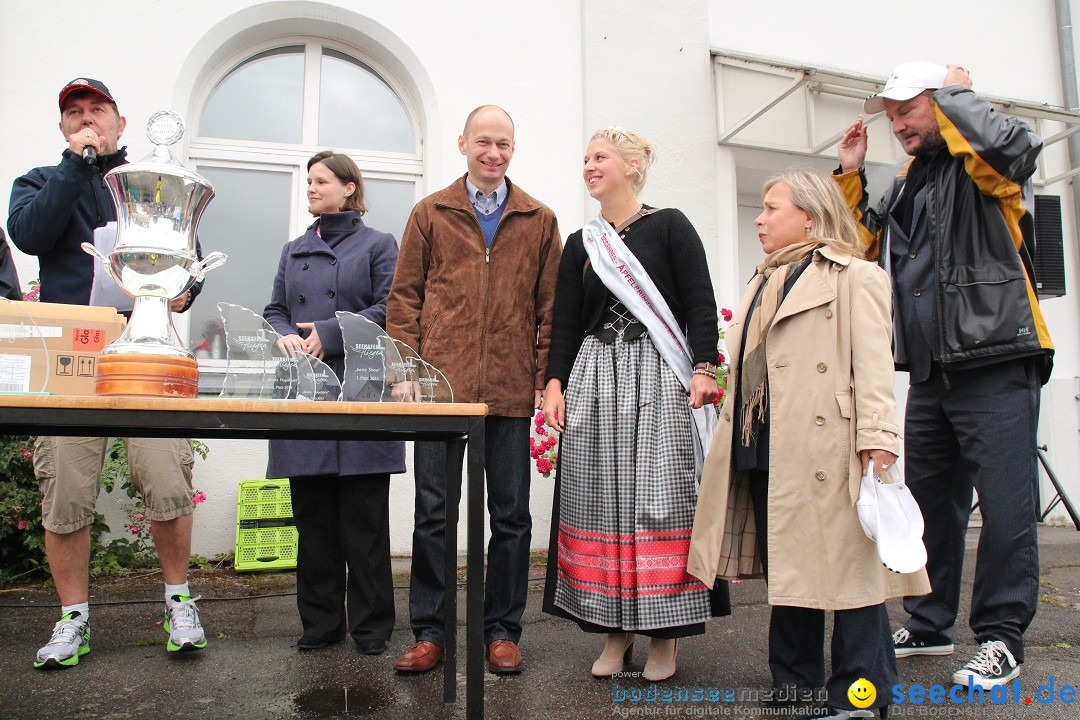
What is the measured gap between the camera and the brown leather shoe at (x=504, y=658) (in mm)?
2752

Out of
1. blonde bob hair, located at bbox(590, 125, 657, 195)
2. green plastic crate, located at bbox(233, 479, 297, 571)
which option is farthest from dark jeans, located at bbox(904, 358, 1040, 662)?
green plastic crate, located at bbox(233, 479, 297, 571)

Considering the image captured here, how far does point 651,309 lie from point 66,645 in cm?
236

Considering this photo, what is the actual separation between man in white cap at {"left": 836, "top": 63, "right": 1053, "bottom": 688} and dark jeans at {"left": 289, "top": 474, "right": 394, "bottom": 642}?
6.35 feet

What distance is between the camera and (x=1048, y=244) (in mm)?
4086

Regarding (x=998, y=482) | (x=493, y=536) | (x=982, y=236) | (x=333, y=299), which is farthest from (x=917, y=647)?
(x=333, y=299)

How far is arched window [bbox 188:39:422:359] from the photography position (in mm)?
5367

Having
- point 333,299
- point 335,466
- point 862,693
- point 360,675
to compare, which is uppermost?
point 333,299

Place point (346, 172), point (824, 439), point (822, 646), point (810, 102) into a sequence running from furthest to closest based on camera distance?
point (810, 102) < point (346, 172) < point (822, 646) < point (824, 439)

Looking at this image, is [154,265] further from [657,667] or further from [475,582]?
[657,667]

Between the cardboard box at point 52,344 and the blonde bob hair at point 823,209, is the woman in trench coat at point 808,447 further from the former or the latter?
the cardboard box at point 52,344

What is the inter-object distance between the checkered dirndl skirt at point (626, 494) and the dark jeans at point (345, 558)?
0.72m

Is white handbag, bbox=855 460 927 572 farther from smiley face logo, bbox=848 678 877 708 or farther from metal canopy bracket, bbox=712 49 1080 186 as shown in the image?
metal canopy bracket, bbox=712 49 1080 186

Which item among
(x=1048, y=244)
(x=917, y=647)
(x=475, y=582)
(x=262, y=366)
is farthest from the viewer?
(x=1048, y=244)

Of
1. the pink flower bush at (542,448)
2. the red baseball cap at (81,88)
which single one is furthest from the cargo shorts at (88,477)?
the pink flower bush at (542,448)
